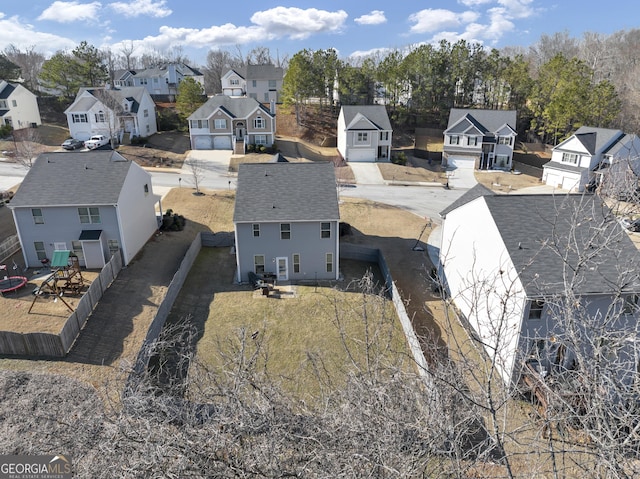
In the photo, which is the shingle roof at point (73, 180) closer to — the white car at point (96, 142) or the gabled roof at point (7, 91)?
the white car at point (96, 142)

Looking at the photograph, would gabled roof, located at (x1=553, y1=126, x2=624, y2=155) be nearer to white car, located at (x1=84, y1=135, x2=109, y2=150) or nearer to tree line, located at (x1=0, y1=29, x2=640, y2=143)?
tree line, located at (x1=0, y1=29, x2=640, y2=143)

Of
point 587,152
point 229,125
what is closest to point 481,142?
point 587,152

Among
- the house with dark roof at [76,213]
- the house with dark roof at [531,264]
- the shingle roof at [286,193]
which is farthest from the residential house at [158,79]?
the house with dark roof at [531,264]

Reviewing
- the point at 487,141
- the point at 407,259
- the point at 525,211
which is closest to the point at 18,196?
the point at 407,259

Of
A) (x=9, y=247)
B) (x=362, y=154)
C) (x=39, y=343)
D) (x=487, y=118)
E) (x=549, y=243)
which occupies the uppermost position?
(x=487, y=118)

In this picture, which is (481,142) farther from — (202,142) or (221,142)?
(202,142)

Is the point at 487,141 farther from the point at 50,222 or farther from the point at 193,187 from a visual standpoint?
the point at 50,222

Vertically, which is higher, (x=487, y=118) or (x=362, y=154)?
(x=487, y=118)
